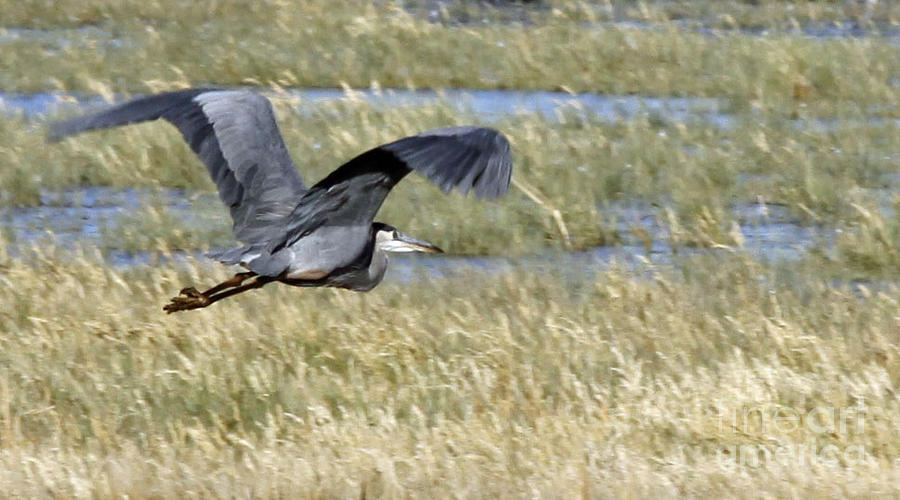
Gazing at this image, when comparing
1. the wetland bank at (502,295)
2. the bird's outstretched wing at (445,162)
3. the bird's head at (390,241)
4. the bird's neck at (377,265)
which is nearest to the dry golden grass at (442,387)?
the wetland bank at (502,295)

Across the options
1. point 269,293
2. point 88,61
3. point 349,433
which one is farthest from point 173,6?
point 349,433

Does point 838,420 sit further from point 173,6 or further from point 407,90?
point 173,6

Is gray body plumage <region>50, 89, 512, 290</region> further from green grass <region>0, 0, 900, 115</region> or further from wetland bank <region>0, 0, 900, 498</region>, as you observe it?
green grass <region>0, 0, 900, 115</region>

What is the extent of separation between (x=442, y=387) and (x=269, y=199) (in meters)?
1.07

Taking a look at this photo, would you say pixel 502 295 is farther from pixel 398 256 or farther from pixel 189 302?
pixel 189 302

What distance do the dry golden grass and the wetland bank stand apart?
2cm

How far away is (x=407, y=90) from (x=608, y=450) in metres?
10.0

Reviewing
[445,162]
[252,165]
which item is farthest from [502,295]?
[445,162]

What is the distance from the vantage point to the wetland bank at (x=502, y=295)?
5.45m

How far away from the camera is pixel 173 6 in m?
19.5

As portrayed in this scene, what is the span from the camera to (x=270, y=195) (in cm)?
596

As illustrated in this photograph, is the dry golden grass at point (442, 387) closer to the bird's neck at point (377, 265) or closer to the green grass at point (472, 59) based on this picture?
the bird's neck at point (377, 265)

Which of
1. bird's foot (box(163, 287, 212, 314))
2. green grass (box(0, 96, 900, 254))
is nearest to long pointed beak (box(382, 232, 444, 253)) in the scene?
bird's foot (box(163, 287, 212, 314))

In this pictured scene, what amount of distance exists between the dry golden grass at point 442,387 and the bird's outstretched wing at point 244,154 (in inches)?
30.2
